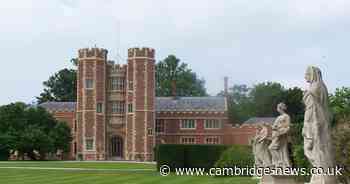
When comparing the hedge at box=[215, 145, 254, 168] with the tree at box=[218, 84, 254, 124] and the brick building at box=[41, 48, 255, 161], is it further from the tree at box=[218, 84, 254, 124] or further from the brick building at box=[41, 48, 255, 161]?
the tree at box=[218, 84, 254, 124]

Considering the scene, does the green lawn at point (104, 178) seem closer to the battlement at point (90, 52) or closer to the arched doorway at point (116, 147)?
the arched doorway at point (116, 147)

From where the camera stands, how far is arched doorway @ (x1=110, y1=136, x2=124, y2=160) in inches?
2479

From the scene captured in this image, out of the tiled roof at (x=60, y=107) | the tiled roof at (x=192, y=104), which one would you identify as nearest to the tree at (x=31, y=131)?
the tiled roof at (x=60, y=107)

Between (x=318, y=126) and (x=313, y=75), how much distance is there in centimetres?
93

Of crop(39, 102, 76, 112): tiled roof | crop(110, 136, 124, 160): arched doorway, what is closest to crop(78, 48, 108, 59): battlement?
crop(39, 102, 76, 112): tiled roof

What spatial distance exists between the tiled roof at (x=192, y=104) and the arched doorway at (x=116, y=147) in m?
6.03

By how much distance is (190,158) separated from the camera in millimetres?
36188

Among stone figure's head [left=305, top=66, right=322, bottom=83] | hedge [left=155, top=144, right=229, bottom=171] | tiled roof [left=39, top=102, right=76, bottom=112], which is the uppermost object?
tiled roof [left=39, top=102, right=76, bottom=112]

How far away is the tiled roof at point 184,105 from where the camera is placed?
67062 millimetres

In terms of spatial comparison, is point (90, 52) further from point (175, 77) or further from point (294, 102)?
point (175, 77)

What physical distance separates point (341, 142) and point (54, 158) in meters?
49.8

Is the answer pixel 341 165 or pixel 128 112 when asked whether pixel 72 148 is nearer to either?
pixel 128 112

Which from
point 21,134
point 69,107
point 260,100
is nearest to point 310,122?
point 21,134

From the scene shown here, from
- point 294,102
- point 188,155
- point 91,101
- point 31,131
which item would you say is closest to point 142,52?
point 91,101
